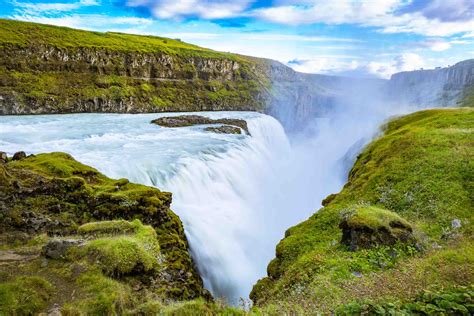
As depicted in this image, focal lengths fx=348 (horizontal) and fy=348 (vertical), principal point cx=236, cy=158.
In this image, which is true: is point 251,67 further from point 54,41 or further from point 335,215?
point 335,215

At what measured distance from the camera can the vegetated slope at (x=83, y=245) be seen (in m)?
9.08

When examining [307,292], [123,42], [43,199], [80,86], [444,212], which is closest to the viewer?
[307,292]

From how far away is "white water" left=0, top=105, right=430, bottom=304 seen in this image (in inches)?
822

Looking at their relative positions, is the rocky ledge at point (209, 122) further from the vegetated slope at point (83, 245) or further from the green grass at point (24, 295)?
the green grass at point (24, 295)

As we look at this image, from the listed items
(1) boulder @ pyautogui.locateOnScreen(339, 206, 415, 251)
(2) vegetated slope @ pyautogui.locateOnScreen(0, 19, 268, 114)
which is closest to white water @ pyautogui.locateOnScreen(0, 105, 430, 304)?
(1) boulder @ pyautogui.locateOnScreen(339, 206, 415, 251)

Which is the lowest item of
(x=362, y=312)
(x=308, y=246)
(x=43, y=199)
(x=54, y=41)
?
(x=308, y=246)

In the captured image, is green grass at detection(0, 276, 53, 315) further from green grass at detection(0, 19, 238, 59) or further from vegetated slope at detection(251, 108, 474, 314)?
green grass at detection(0, 19, 238, 59)

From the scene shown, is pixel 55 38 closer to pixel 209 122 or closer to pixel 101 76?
pixel 101 76

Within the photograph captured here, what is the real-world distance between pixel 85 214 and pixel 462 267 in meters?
14.0

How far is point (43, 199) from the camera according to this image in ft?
50.3

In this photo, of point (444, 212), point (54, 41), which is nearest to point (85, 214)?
point (444, 212)

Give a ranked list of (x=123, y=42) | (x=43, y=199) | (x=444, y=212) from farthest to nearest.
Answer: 1. (x=123, y=42)
2. (x=43, y=199)
3. (x=444, y=212)

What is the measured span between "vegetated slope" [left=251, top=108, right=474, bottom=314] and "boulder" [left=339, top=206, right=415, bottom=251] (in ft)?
0.11

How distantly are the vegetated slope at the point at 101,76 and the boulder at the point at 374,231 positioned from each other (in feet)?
248
